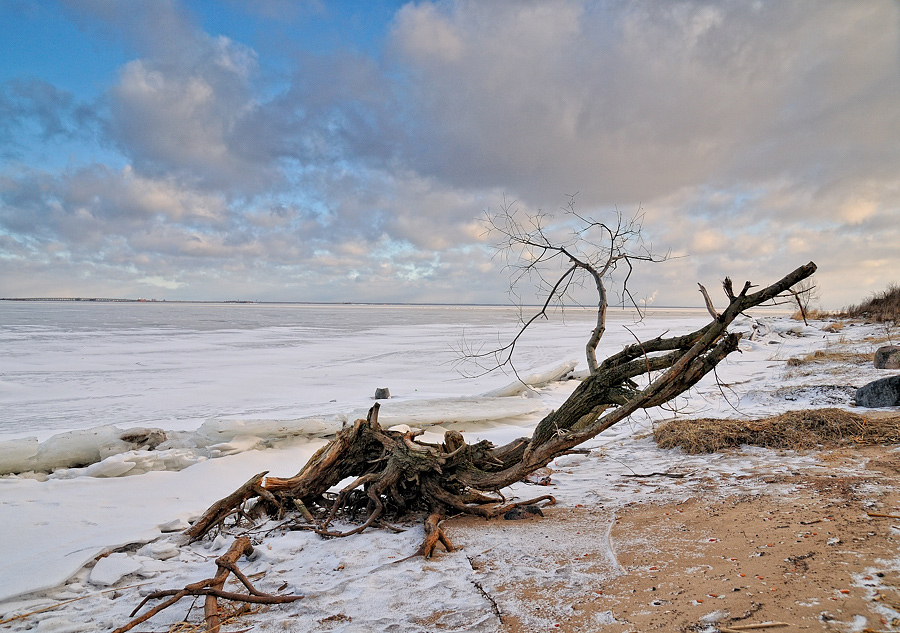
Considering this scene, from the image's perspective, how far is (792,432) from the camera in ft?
18.2

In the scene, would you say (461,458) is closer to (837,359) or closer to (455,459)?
(455,459)

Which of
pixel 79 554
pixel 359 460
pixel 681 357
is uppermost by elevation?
pixel 681 357

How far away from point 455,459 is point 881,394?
5663 millimetres

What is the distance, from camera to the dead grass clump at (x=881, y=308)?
842 inches

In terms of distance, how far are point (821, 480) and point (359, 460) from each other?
3.88m

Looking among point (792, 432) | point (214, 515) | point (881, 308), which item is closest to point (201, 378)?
point (214, 515)

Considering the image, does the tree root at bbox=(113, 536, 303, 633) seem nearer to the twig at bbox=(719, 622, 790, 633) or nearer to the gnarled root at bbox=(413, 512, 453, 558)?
the gnarled root at bbox=(413, 512, 453, 558)

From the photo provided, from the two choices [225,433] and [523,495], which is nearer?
[523,495]

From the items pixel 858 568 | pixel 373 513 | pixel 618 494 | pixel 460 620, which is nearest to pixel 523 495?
pixel 618 494

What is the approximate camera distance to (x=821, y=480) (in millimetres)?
4168

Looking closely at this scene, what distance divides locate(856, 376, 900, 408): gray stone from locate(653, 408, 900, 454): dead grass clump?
841 millimetres

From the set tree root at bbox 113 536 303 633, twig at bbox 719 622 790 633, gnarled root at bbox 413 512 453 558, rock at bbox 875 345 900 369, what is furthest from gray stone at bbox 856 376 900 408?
tree root at bbox 113 536 303 633

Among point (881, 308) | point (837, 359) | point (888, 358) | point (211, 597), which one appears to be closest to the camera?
point (211, 597)

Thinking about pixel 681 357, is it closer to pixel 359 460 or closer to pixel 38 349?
pixel 359 460
